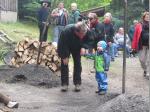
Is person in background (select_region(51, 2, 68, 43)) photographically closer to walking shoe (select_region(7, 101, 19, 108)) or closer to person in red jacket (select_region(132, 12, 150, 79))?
person in red jacket (select_region(132, 12, 150, 79))

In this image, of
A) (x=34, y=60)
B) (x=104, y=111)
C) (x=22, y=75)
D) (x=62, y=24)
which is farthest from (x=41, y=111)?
(x=62, y=24)

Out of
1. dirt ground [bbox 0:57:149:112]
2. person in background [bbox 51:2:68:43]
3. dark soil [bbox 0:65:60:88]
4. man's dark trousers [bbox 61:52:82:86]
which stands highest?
person in background [bbox 51:2:68:43]

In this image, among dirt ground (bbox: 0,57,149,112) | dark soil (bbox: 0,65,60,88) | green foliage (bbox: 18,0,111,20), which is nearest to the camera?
dirt ground (bbox: 0,57,149,112)

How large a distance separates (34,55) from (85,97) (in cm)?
371

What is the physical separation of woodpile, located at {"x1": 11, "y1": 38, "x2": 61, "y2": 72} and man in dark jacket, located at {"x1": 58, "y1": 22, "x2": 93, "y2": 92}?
2.20 meters

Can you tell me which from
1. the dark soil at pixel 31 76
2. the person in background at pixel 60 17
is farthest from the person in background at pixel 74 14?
the dark soil at pixel 31 76

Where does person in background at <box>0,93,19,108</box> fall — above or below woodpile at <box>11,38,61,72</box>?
below

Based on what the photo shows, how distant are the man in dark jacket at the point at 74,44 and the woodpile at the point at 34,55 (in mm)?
2203

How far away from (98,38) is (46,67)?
1.98 metres

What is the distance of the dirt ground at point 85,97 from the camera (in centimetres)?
978

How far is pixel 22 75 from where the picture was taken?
14047mm

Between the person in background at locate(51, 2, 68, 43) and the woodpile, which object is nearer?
the woodpile

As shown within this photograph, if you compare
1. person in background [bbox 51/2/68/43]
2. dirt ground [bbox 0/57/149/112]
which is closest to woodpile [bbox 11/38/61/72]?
dirt ground [bbox 0/57/149/112]

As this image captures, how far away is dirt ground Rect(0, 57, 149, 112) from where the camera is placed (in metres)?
9.78
